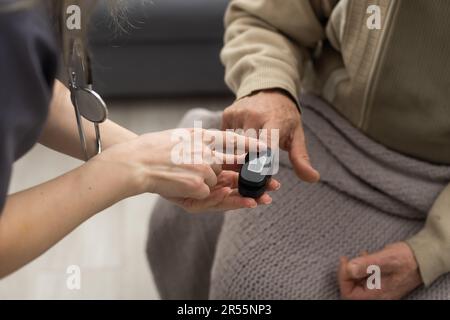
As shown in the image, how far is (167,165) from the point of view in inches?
24.5

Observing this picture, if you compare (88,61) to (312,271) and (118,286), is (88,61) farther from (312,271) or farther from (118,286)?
(118,286)

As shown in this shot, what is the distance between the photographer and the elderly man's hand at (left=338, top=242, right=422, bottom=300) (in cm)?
78

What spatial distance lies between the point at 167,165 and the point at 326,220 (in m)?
0.30

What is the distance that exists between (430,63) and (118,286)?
2.66ft

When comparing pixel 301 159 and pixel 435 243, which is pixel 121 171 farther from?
pixel 435 243

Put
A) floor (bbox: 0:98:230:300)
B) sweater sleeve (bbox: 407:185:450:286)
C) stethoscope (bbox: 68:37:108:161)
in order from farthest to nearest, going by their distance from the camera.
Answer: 1. floor (bbox: 0:98:230:300)
2. sweater sleeve (bbox: 407:185:450:286)
3. stethoscope (bbox: 68:37:108:161)

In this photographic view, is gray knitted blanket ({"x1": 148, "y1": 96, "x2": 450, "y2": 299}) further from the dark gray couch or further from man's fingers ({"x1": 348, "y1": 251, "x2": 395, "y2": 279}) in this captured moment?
the dark gray couch

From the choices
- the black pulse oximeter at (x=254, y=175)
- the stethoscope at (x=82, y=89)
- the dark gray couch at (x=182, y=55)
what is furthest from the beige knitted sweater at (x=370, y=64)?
the dark gray couch at (x=182, y=55)

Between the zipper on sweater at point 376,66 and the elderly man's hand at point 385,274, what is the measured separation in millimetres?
187

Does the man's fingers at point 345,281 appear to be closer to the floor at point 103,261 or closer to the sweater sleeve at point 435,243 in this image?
the sweater sleeve at point 435,243

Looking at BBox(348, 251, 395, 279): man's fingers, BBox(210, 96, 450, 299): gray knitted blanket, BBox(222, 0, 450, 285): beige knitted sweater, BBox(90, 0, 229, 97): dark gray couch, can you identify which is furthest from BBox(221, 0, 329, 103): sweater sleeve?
BBox(90, 0, 229, 97): dark gray couch

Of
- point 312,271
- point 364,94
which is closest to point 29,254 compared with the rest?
point 312,271

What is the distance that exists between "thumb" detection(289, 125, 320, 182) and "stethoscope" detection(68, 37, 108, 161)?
29cm
